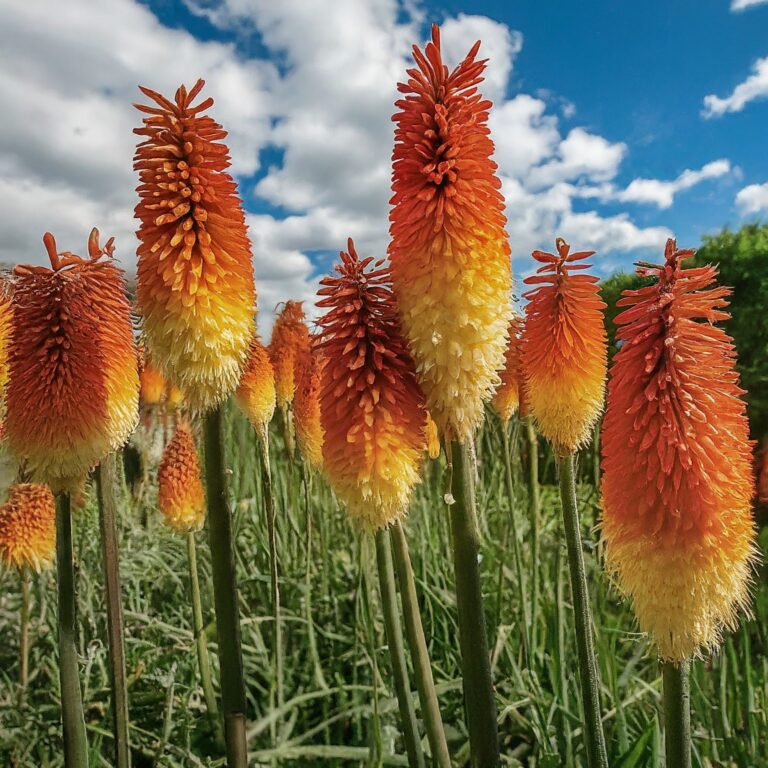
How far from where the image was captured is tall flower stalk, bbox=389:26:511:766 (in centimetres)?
171

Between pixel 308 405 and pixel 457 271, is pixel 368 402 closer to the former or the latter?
pixel 457 271

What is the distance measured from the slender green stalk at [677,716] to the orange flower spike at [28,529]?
2.86m

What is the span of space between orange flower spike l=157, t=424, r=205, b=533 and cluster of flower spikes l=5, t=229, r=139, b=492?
3.90ft

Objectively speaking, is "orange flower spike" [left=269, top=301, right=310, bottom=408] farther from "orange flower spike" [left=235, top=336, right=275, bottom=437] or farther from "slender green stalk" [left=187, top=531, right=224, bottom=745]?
"slender green stalk" [left=187, top=531, right=224, bottom=745]

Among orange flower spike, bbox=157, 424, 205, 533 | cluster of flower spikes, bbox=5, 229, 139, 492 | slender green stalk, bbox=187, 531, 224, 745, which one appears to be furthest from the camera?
orange flower spike, bbox=157, 424, 205, 533

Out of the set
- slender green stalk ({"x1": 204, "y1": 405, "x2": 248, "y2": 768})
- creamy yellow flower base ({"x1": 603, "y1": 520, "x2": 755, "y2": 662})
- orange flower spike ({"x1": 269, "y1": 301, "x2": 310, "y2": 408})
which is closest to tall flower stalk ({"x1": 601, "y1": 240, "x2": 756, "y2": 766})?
creamy yellow flower base ({"x1": 603, "y1": 520, "x2": 755, "y2": 662})

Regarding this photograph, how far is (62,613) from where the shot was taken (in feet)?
7.20

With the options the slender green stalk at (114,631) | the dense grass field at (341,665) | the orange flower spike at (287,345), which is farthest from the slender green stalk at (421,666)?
the orange flower spike at (287,345)

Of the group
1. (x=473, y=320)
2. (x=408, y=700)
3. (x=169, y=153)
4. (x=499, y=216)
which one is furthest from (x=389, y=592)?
(x=169, y=153)

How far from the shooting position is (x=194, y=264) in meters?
1.97

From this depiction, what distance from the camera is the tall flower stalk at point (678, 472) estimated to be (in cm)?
157

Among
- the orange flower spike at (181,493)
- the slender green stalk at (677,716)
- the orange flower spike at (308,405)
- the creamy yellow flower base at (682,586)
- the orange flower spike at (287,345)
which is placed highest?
the orange flower spike at (287,345)

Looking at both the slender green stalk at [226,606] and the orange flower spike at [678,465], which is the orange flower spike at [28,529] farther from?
the orange flower spike at [678,465]

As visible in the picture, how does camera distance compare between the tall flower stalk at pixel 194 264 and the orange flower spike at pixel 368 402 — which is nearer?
the orange flower spike at pixel 368 402
